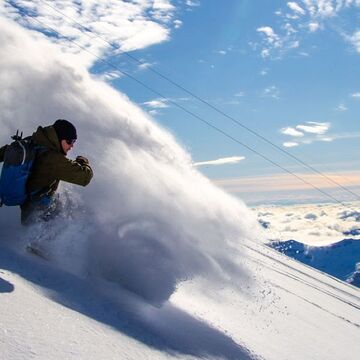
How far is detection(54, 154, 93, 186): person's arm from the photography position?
4.86 m

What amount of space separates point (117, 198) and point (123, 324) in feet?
11.1

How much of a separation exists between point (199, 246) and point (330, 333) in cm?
466

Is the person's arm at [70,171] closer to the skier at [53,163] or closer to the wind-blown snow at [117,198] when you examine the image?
the skier at [53,163]

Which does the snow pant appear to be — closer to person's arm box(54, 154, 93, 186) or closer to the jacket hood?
person's arm box(54, 154, 93, 186)

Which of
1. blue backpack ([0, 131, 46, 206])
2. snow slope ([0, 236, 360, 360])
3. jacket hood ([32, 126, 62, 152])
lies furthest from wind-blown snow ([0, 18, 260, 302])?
jacket hood ([32, 126, 62, 152])

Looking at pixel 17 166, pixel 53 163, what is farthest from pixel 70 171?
pixel 17 166

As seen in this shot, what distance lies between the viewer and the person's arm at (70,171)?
4.86m

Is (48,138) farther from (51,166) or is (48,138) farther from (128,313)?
(128,313)

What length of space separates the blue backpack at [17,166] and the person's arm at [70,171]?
0.26 metres

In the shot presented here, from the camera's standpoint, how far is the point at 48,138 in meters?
4.83

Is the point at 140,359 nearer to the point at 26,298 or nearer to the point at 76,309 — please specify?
the point at 76,309

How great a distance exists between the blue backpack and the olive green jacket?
0.08 meters

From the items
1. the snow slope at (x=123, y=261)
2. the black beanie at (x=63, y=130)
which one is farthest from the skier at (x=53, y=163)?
the snow slope at (x=123, y=261)

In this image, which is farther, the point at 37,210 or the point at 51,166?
the point at 37,210
